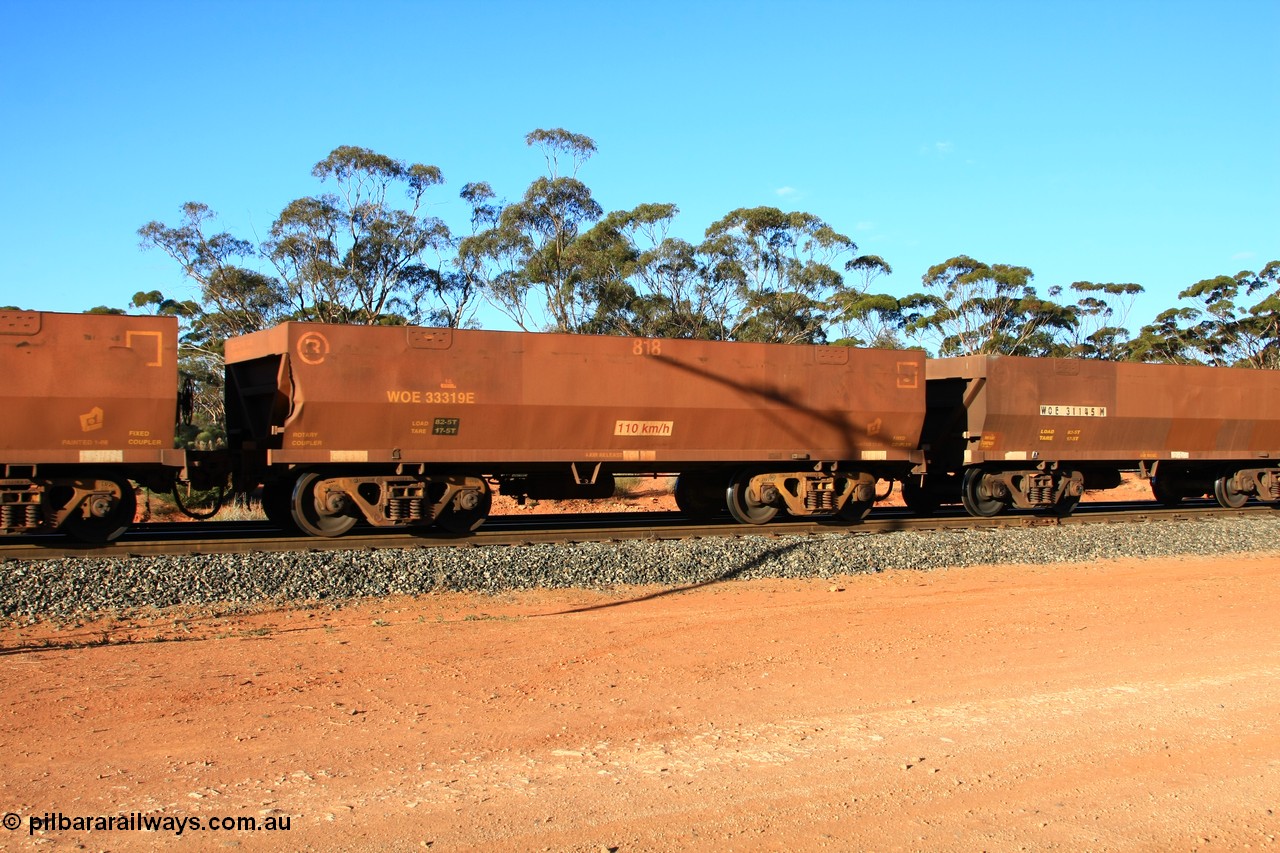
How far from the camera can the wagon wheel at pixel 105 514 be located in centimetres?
1172

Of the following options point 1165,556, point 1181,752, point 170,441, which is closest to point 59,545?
point 170,441

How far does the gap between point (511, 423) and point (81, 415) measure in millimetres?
4973

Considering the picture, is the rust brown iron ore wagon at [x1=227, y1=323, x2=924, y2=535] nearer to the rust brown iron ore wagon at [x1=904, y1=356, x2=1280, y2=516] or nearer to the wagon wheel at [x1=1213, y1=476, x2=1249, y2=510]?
the rust brown iron ore wagon at [x1=904, y1=356, x2=1280, y2=516]

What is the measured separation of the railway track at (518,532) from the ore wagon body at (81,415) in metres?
0.48

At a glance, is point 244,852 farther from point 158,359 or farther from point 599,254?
point 599,254

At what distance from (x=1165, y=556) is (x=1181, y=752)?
10.1 m

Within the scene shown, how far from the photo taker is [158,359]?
38.6ft

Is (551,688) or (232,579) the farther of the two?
(232,579)

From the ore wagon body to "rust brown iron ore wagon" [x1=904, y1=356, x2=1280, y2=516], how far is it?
11.5 metres

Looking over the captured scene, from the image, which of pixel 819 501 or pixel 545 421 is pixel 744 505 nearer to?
pixel 819 501

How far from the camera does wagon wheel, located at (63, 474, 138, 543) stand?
1172cm

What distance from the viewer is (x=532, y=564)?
11594 millimetres

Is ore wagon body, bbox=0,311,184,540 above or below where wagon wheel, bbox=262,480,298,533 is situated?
above

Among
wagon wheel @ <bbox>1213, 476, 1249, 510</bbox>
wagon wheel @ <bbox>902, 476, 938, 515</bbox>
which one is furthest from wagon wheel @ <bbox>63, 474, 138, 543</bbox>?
wagon wheel @ <bbox>1213, 476, 1249, 510</bbox>
